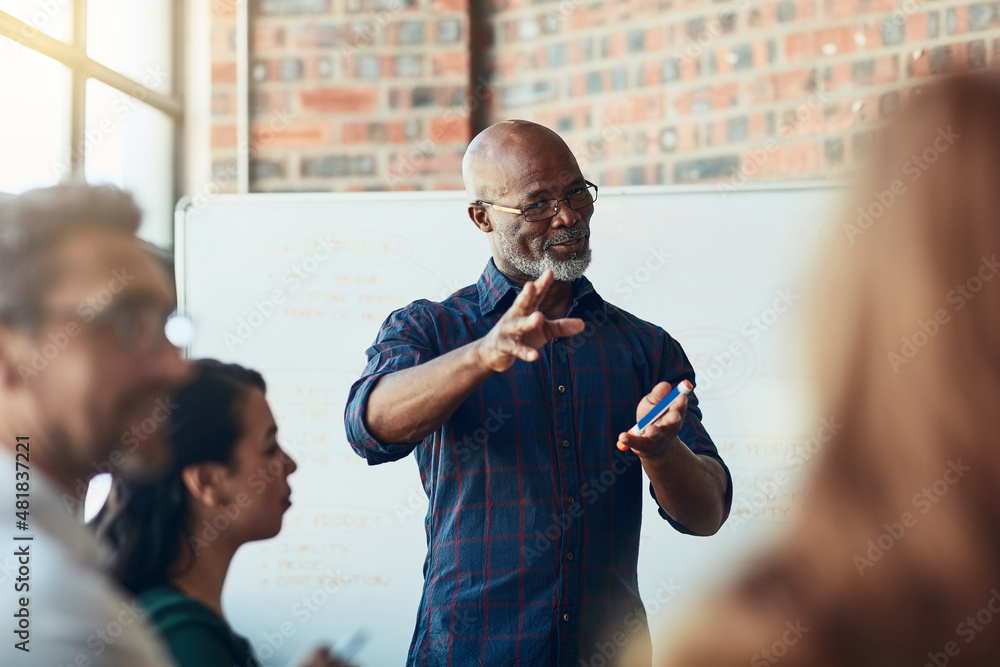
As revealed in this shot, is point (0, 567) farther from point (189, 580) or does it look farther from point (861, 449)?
point (861, 449)

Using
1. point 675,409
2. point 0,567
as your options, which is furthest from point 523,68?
point 0,567

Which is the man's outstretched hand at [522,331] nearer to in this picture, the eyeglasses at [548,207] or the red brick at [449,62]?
the eyeglasses at [548,207]

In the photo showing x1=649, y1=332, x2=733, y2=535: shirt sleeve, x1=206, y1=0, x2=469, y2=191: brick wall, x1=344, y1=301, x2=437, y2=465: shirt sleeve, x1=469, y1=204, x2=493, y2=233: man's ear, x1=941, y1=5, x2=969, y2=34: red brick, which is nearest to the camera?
x1=344, y1=301, x2=437, y2=465: shirt sleeve

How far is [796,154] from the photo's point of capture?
8.41 ft

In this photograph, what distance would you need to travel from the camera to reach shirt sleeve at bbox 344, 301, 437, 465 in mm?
1396

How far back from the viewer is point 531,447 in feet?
4.88

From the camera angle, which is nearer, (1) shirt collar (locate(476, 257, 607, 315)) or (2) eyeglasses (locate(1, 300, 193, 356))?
(2) eyeglasses (locate(1, 300, 193, 356))

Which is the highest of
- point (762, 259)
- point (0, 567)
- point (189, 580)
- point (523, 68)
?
point (523, 68)

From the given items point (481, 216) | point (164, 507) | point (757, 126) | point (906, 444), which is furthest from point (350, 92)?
point (906, 444)

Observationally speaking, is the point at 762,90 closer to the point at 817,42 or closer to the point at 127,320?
the point at 817,42

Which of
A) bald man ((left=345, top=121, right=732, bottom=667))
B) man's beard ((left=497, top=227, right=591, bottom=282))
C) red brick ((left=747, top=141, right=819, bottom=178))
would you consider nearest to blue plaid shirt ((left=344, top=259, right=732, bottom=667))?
bald man ((left=345, top=121, right=732, bottom=667))

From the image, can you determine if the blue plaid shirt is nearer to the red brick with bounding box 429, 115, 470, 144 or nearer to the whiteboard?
the whiteboard

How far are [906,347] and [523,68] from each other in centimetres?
263

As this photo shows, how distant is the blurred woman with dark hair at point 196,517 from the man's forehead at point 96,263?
0.99ft
